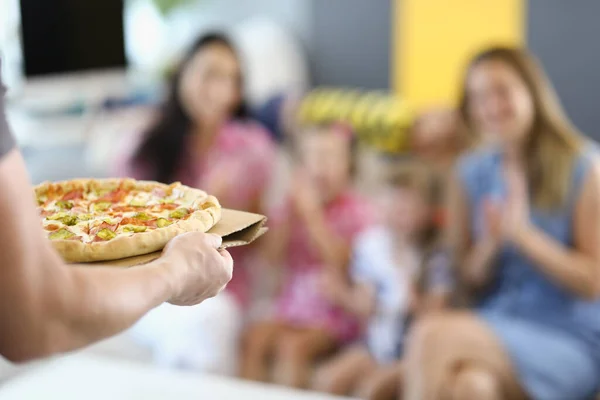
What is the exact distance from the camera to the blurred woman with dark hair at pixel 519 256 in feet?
A: 5.99

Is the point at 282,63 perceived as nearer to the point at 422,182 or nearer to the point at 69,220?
the point at 422,182

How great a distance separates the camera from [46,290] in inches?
28.6

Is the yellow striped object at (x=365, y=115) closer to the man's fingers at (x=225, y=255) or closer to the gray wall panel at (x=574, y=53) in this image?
the gray wall panel at (x=574, y=53)

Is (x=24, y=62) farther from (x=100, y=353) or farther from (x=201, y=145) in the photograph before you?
(x=100, y=353)

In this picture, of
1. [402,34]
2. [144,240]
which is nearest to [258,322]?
[144,240]

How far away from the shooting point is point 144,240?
88cm

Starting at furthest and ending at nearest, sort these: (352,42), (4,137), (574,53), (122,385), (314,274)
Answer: (352,42)
(574,53)
(314,274)
(122,385)
(4,137)

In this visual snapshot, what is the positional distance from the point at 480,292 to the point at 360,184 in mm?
555

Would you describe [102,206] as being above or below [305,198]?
above

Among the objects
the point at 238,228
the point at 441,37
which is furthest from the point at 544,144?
the point at 441,37

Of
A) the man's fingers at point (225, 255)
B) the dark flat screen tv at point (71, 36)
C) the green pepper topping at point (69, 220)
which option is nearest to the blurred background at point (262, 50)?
the dark flat screen tv at point (71, 36)

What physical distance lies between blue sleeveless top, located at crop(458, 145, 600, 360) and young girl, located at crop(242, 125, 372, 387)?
396 millimetres

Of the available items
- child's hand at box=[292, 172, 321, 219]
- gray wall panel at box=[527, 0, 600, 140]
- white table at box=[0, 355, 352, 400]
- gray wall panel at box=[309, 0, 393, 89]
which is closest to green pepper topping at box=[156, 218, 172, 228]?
white table at box=[0, 355, 352, 400]

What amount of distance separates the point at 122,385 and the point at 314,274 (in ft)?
2.50
